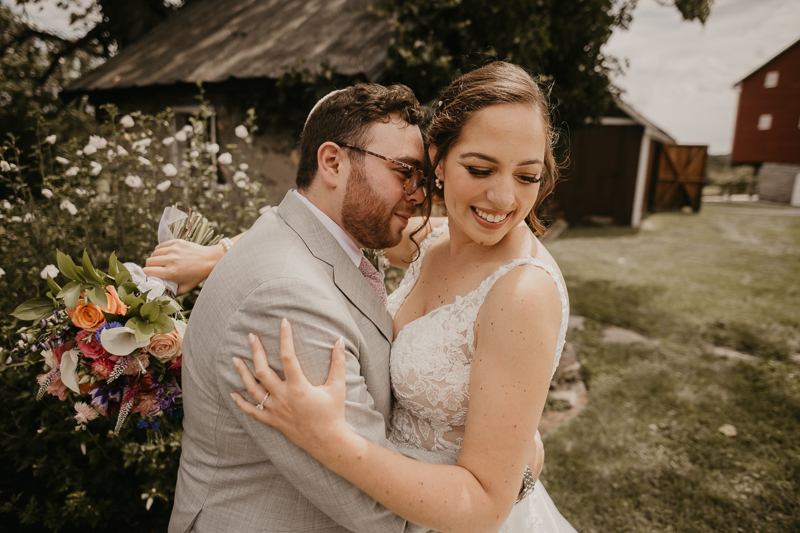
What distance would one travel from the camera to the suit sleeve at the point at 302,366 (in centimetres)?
138

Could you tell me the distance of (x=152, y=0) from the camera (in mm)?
9758

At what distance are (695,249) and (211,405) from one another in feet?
45.2

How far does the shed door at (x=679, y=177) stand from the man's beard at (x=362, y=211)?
2157 centimetres

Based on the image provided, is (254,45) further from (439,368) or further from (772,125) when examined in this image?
(772,125)

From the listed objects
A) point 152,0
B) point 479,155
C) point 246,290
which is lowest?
point 246,290

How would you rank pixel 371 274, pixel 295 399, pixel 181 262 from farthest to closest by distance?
pixel 181 262 → pixel 371 274 → pixel 295 399

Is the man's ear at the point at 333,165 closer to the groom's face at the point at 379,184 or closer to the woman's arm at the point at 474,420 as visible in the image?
the groom's face at the point at 379,184

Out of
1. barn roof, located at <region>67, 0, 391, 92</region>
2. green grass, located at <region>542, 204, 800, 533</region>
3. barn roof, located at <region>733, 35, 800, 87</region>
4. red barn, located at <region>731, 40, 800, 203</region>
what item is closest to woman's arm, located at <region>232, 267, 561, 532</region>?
green grass, located at <region>542, 204, 800, 533</region>

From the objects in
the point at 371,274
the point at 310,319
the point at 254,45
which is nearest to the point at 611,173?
the point at 254,45

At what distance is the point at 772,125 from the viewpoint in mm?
26078

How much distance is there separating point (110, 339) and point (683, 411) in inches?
207

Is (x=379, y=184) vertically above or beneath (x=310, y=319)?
above

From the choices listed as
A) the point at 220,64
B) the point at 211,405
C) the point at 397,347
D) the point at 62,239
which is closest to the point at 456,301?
the point at 397,347

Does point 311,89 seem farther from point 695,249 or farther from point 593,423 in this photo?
point 695,249
